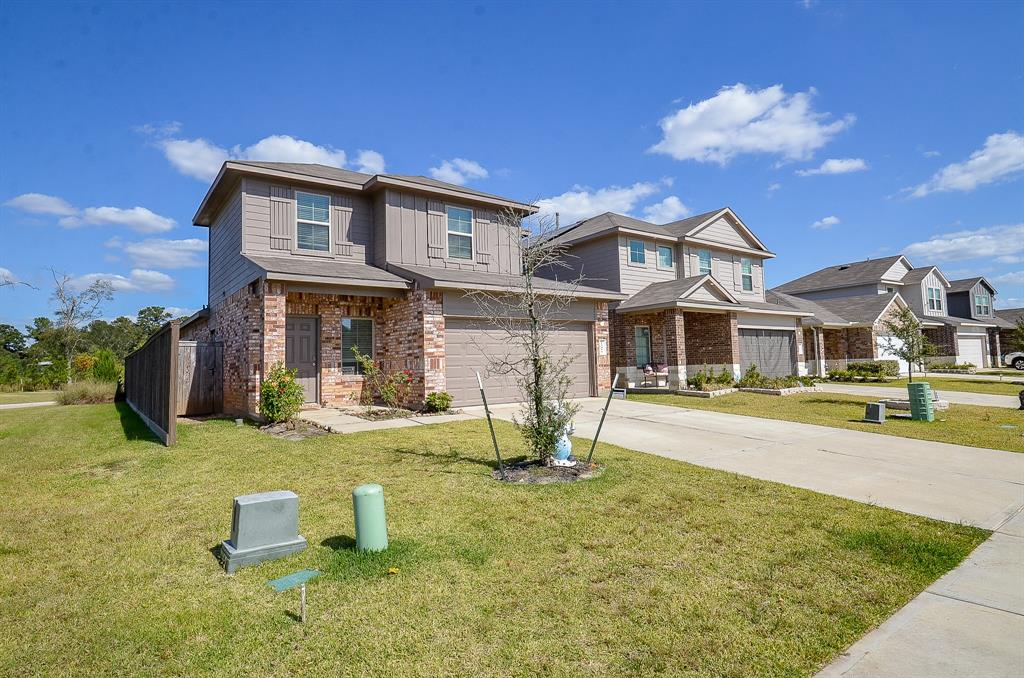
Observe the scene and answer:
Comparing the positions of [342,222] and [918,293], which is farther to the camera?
[918,293]

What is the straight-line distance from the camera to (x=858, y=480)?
20.0 ft

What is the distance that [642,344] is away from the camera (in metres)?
20.1

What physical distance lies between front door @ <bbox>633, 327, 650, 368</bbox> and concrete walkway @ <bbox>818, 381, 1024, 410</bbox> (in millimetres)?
6905


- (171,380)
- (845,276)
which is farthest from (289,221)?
(845,276)

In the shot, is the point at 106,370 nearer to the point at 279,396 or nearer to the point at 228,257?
the point at 228,257

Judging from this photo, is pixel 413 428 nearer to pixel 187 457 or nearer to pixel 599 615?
pixel 187 457

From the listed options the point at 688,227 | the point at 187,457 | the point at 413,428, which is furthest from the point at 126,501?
the point at 688,227

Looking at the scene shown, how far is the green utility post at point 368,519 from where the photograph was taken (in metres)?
4.02

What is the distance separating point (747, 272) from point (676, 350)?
9.53m

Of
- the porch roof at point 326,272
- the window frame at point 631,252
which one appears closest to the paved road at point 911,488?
the porch roof at point 326,272

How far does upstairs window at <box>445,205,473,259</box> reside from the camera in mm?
15164

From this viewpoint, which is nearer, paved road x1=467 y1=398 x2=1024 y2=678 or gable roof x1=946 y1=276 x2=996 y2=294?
paved road x1=467 y1=398 x2=1024 y2=678

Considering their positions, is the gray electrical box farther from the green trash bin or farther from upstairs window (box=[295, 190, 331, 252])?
upstairs window (box=[295, 190, 331, 252])

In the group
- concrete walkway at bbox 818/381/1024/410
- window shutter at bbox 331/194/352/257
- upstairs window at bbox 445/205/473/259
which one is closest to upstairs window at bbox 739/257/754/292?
concrete walkway at bbox 818/381/1024/410
